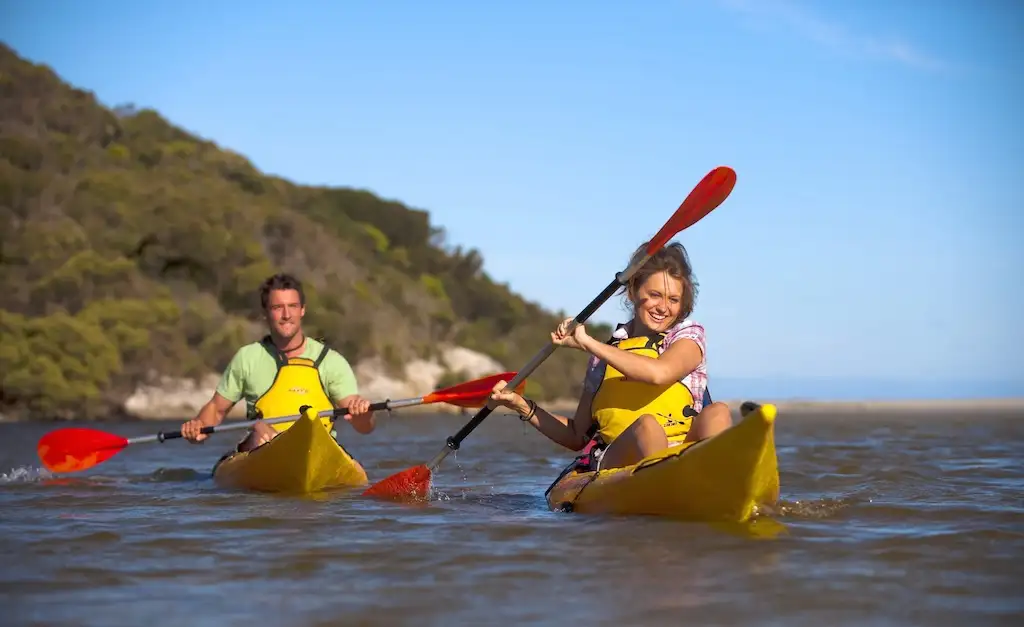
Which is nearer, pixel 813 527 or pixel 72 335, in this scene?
pixel 813 527

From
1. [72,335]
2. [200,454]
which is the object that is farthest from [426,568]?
[72,335]

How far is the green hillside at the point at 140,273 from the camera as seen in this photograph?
63.2 ft

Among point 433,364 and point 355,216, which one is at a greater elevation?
point 355,216

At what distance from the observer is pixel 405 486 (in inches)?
252

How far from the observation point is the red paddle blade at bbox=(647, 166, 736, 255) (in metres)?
5.72

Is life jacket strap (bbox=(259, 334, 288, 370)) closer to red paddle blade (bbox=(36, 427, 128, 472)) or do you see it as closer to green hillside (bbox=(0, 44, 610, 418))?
red paddle blade (bbox=(36, 427, 128, 472))

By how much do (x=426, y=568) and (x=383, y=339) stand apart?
73.4 ft

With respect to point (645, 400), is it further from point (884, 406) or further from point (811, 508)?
point (884, 406)

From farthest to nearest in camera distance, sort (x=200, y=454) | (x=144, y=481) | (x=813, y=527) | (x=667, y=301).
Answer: (x=200, y=454) < (x=144, y=481) < (x=667, y=301) < (x=813, y=527)

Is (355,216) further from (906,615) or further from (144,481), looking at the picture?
(906,615)

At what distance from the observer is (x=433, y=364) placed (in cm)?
2762

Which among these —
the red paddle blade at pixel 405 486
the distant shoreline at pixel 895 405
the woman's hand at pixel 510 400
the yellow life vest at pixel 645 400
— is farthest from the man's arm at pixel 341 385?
the distant shoreline at pixel 895 405

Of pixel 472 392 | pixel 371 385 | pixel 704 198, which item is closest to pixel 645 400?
pixel 704 198

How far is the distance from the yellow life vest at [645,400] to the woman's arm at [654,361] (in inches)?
5.2
